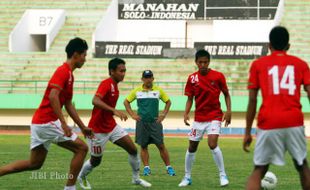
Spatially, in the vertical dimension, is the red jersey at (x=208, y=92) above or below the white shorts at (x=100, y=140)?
above

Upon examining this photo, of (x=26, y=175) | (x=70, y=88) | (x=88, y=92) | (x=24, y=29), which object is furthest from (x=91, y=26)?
(x=70, y=88)

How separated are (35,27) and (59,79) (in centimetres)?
4043

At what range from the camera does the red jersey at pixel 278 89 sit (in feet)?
30.0

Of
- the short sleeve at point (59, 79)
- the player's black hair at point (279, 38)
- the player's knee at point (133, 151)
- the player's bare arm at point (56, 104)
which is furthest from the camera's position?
the player's knee at point (133, 151)

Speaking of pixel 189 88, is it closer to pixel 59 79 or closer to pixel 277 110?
pixel 59 79

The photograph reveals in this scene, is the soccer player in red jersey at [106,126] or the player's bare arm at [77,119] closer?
the player's bare arm at [77,119]

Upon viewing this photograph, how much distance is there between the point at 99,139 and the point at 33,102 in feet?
101

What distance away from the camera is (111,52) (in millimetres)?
46750

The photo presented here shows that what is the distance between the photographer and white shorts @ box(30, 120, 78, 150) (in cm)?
1169

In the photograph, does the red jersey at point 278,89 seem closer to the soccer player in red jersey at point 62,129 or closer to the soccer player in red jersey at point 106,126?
the soccer player in red jersey at point 62,129

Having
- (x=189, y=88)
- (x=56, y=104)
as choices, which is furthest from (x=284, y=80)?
(x=189, y=88)

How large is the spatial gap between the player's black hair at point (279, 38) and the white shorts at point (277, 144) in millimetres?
936

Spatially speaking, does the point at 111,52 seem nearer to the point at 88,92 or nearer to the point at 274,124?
the point at 88,92

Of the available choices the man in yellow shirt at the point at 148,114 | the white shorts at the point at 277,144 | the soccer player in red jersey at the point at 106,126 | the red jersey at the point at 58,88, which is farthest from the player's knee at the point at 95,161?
the white shorts at the point at 277,144
